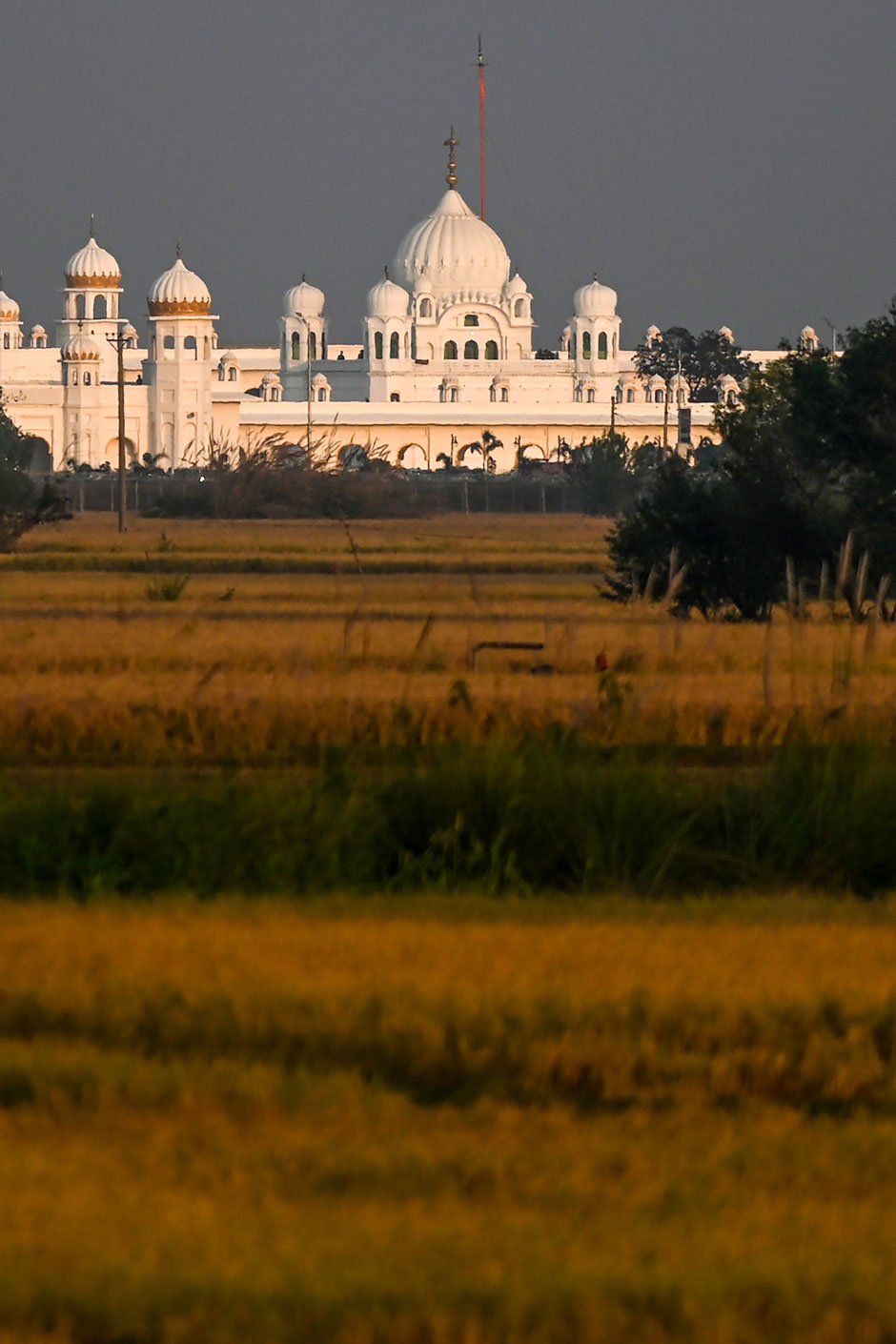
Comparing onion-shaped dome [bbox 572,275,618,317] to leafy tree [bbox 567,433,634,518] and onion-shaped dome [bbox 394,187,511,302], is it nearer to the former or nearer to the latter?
onion-shaped dome [bbox 394,187,511,302]

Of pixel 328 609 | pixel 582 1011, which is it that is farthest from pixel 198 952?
pixel 328 609

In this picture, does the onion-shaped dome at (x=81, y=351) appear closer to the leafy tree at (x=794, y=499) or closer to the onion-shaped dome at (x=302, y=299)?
the onion-shaped dome at (x=302, y=299)

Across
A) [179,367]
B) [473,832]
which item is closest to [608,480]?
[179,367]

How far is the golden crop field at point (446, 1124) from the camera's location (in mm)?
4625

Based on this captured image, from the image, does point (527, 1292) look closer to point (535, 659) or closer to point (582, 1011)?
point (582, 1011)

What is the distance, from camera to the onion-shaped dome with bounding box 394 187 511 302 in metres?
123

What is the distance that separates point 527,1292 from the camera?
462 cm

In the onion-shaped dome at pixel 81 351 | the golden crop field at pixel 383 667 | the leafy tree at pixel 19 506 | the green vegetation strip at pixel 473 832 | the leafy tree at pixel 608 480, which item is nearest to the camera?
the green vegetation strip at pixel 473 832

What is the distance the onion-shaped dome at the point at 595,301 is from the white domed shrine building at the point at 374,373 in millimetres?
70

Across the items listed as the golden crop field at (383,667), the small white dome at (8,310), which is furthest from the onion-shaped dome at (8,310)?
the golden crop field at (383,667)

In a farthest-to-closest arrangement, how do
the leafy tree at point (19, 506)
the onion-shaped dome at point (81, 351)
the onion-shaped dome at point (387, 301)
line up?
1. the onion-shaped dome at point (387, 301)
2. the onion-shaped dome at point (81, 351)
3. the leafy tree at point (19, 506)

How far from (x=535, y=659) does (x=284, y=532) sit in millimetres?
34424

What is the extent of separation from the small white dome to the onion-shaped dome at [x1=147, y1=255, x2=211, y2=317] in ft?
56.3

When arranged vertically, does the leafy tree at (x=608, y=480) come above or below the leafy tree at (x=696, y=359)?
below
